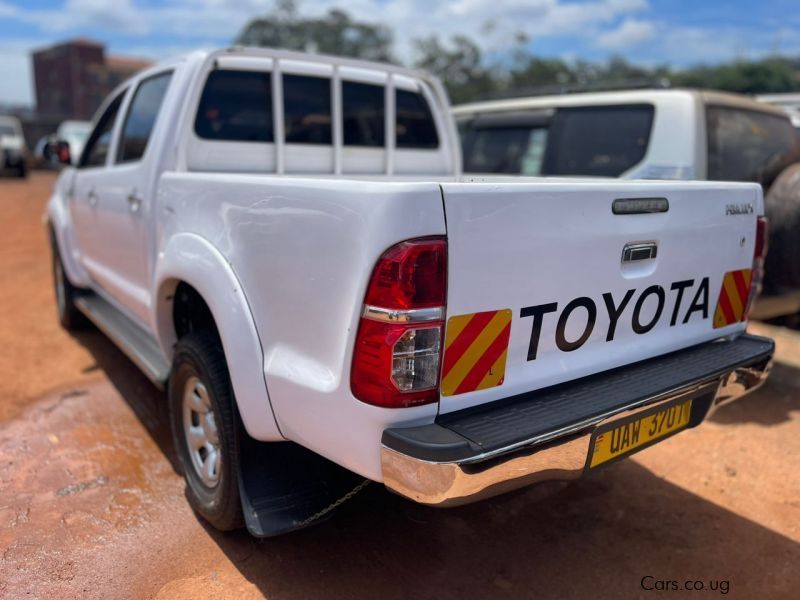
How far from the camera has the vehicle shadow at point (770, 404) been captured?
403cm

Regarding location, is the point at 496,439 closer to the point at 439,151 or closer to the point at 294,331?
the point at 294,331

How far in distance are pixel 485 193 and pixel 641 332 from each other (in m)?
0.96

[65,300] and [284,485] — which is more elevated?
[284,485]

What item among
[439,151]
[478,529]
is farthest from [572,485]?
[439,151]

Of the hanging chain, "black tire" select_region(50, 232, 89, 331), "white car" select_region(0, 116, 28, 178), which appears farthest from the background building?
the hanging chain

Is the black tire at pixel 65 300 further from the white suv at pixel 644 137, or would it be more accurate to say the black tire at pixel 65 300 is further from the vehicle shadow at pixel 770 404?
the vehicle shadow at pixel 770 404

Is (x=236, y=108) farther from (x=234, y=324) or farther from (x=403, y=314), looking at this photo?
(x=403, y=314)

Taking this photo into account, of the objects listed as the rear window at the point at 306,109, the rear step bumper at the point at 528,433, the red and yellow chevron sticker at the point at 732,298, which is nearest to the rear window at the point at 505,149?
the rear window at the point at 306,109

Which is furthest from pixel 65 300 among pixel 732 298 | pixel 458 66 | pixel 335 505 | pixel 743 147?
pixel 458 66

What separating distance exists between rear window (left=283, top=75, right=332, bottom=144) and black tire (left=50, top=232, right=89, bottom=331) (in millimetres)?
2570

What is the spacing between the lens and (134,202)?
3.32 m

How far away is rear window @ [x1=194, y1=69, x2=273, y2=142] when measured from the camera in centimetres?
328

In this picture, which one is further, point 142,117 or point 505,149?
point 505,149

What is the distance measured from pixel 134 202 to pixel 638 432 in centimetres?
260
